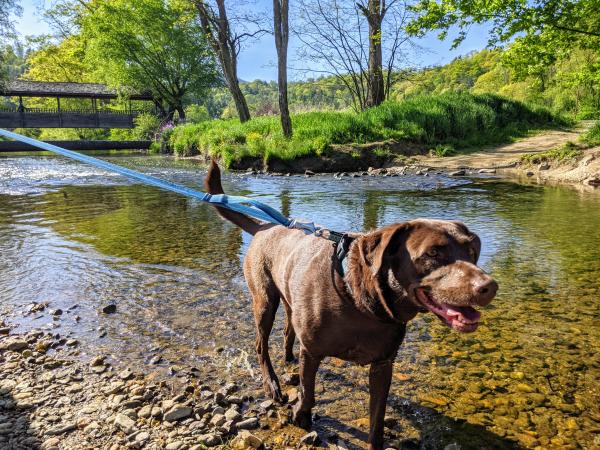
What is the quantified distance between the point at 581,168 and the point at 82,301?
13.5 m

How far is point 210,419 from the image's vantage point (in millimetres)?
2656

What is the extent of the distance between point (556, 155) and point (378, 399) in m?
14.7

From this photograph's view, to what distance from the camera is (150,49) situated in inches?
1551

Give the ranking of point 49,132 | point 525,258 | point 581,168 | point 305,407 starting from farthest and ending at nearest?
point 49,132
point 581,168
point 525,258
point 305,407

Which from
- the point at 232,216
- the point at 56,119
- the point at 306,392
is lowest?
the point at 306,392

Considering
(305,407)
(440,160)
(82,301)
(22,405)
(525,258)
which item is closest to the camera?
(305,407)

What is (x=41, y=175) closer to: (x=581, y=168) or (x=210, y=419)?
(x=210, y=419)

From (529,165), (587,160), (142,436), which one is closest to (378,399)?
(142,436)

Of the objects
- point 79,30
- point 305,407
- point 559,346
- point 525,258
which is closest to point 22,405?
point 305,407

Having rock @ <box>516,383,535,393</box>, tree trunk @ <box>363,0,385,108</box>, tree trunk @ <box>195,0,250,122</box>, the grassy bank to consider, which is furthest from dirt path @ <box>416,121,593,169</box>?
rock @ <box>516,383,535,393</box>

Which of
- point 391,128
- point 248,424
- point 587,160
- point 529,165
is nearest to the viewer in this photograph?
point 248,424

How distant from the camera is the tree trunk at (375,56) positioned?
19453 mm

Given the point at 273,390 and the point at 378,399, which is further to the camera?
the point at 273,390

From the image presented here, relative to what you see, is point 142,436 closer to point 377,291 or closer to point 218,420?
point 218,420
